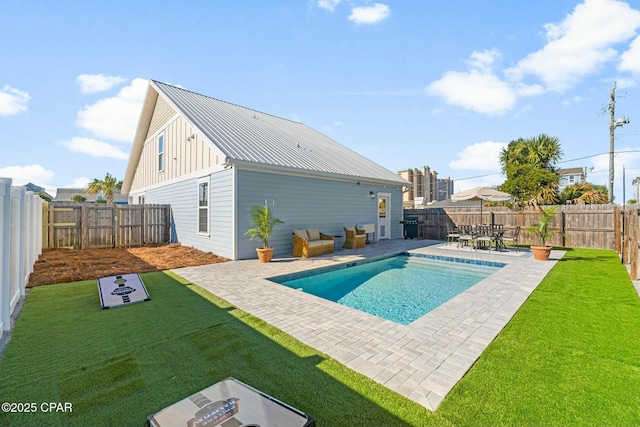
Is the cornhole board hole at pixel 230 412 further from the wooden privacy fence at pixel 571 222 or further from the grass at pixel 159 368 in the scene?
the wooden privacy fence at pixel 571 222

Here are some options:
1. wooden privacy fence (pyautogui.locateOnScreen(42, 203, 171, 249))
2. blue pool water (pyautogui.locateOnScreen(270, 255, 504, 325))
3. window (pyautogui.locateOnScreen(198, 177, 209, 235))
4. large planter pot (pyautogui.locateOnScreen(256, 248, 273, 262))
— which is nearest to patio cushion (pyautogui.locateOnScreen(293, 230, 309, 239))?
large planter pot (pyautogui.locateOnScreen(256, 248, 273, 262))

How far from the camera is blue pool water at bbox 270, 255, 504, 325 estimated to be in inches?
223

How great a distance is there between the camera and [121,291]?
17.1 feet

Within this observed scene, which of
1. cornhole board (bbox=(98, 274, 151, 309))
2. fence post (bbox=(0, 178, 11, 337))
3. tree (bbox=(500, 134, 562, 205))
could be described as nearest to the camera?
fence post (bbox=(0, 178, 11, 337))

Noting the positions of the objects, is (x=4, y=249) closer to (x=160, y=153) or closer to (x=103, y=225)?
(x=103, y=225)

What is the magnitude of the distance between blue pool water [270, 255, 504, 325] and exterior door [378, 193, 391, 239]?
4.54 metres

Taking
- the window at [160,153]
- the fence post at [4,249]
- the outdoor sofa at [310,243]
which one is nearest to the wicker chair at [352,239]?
the outdoor sofa at [310,243]

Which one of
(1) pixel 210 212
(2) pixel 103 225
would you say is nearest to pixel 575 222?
(1) pixel 210 212

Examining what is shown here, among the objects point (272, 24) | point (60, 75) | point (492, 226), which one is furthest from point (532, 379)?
point (60, 75)

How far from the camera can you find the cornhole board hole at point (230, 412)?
6.47ft

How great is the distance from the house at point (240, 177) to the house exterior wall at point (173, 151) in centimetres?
4

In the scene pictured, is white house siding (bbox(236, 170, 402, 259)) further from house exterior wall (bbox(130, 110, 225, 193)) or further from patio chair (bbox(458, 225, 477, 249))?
patio chair (bbox(458, 225, 477, 249))

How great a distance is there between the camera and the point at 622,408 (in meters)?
2.27

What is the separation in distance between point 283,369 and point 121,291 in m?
4.01
